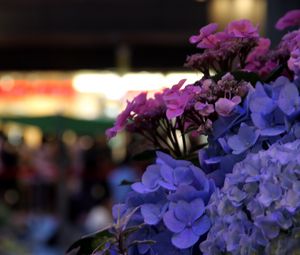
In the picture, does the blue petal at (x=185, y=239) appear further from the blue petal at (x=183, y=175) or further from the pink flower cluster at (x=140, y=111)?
the pink flower cluster at (x=140, y=111)

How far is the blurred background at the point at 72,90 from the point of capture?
8.27 meters

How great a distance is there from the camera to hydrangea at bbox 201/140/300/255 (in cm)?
105

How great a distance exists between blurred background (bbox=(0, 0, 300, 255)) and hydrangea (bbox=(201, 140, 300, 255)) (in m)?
4.87

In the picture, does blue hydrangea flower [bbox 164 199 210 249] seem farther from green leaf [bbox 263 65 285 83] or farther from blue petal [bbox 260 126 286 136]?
green leaf [bbox 263 65 285 83]

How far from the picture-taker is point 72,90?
16.3 metres

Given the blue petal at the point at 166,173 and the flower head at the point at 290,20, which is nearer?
the blue petal at the point at 166,173

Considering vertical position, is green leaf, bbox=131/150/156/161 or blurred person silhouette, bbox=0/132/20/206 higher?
green leaf, bbox=131/150/156/161

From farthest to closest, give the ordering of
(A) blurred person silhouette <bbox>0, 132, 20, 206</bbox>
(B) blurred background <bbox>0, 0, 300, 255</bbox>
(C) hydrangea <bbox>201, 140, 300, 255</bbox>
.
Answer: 1. (A) blurred person silhouette <bbox>0, 132, 20, 206</bbox>
2. (B) blurred background <bbox>0, 0, 300, 255</bbox>
3. (C) hydrangea <bbox>201, 140, 300, 255</bbox>

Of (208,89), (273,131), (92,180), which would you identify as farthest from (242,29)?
(92,180)

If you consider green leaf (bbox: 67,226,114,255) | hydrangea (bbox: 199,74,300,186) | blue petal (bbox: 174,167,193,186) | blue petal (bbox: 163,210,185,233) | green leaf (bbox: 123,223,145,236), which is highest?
hydrangea (bbox: 199,74,300,186)

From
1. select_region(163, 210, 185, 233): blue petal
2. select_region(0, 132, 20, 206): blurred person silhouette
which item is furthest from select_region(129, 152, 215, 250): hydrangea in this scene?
select_region(0, 132, 20, 206): blurred person silhouette

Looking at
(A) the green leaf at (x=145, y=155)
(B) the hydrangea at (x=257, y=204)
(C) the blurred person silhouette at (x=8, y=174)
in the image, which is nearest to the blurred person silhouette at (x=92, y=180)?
(C) the blurred person silhouette at (x=8, y=174)

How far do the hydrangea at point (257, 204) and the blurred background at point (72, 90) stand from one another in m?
4.87

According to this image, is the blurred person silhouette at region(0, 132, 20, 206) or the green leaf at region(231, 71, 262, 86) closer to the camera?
the green leaf at region(231, 71, 262, 86)
